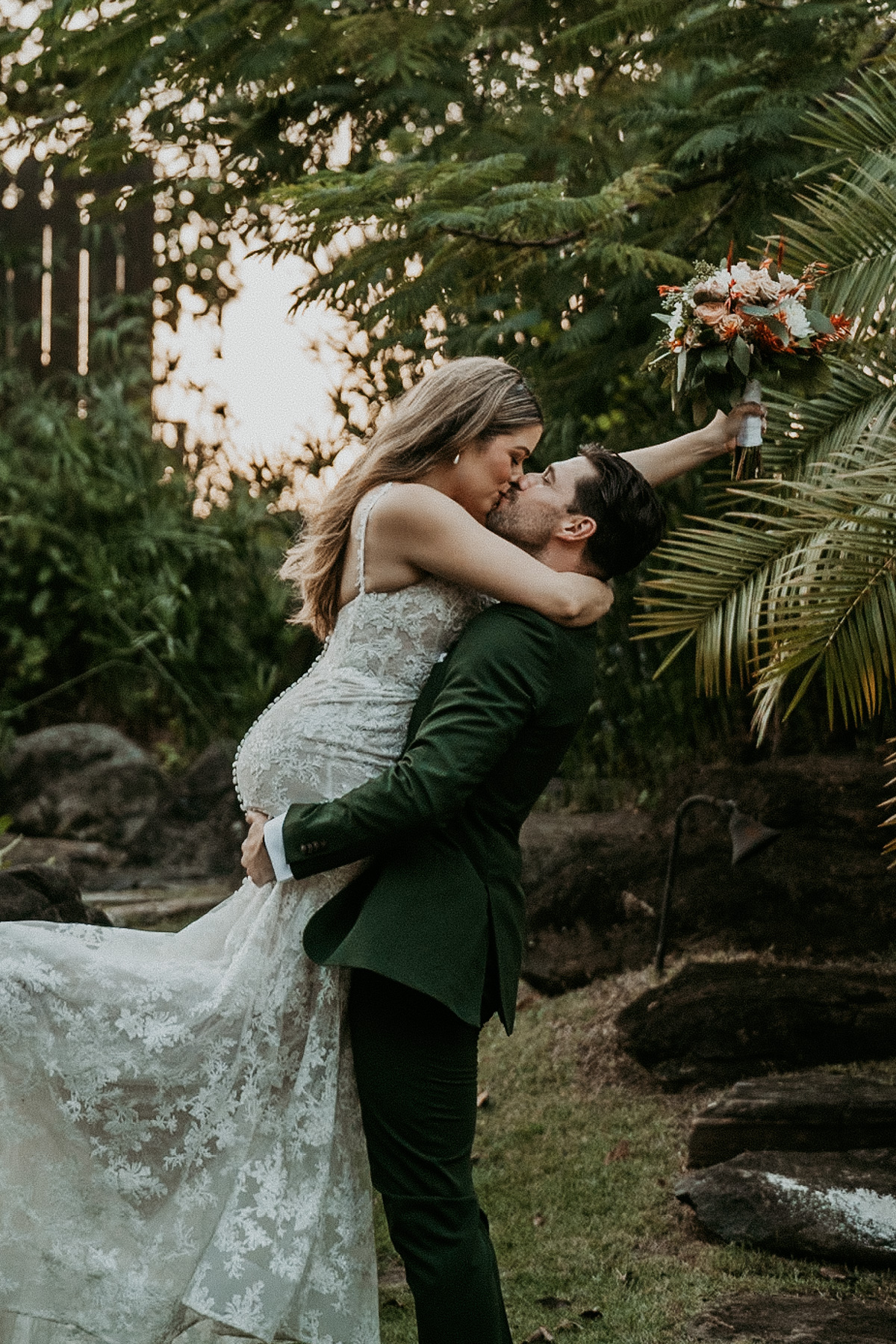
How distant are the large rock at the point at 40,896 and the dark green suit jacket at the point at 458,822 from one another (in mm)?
1246

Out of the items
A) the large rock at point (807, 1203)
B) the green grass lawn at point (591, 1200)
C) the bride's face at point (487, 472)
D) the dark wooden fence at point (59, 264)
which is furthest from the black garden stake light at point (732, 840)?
the dark wooden fence at point (59, 264)

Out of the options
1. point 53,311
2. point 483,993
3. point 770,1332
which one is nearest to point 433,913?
point 483,993

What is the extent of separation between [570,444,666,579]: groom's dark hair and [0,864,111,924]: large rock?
1648 mm

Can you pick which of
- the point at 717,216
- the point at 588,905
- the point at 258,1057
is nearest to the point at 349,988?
the point at 258,1057

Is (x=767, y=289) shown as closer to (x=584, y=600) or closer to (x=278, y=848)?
(x=584, y=600)

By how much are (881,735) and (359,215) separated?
9.82 ft

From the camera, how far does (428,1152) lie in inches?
94.0

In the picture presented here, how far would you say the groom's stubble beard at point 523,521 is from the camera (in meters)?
2.56

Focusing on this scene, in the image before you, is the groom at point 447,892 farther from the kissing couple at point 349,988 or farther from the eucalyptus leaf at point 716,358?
the eucalyptus leaf at point 716,358

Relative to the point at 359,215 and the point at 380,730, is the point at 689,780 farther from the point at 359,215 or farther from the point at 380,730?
the point at 380,730

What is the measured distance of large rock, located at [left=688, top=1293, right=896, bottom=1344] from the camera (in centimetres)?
308

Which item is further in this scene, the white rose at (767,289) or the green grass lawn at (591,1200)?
the green grass lawn at (591,1200)

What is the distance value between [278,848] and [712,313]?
4.70 feet

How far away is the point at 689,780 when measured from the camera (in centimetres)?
577
